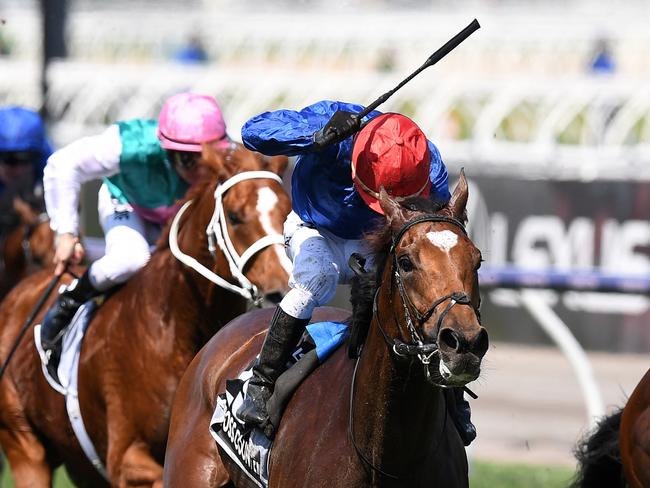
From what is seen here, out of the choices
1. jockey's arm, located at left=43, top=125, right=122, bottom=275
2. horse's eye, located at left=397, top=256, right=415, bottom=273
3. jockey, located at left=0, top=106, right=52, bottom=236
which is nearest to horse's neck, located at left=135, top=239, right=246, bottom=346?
jockey's arm, located at left=43, top=125, right=122, bottom=275

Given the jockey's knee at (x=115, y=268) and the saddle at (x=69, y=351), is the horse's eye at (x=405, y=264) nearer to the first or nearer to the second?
the jockey's knee at (x=115, y=268)

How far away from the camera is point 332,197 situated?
402cm

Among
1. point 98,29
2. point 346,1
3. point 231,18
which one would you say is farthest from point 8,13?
point 346,1

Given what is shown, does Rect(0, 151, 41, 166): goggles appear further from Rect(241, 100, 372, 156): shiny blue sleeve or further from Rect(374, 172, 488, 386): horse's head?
Rect(374, 172, 488, 386): horse's head

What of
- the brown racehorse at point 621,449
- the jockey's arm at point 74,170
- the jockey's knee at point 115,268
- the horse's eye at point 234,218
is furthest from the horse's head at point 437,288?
the jockey's arm at point 74,170

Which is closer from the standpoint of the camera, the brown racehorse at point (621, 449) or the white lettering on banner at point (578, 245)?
the brown racehorse at point (621, 449)

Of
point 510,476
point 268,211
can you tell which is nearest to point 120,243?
point 268,211

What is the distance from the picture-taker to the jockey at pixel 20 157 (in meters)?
7.04

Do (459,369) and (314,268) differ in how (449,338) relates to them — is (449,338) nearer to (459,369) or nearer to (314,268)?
(459,369)

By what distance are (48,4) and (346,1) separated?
14.4 m

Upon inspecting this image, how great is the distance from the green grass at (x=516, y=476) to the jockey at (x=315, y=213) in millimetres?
3029

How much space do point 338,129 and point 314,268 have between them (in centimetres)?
46

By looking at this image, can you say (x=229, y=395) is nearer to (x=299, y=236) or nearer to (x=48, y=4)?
(x=299, y=236)

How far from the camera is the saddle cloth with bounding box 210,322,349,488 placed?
3.91 m
